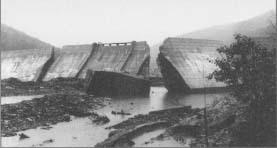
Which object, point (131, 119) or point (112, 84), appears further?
point (112, 84)

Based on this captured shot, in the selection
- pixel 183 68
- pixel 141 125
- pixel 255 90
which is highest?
pixel 255 90

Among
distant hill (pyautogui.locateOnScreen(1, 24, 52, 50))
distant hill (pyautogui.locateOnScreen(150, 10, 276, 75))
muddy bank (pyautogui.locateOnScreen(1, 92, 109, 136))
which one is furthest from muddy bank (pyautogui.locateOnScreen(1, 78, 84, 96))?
distant hill (pyautogui.locateOnScreen(150, 10, 276, 75))

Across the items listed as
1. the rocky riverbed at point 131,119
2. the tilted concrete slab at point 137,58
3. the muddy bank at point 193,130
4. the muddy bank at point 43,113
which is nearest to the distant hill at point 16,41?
the tilted concrete slab at point 137,58

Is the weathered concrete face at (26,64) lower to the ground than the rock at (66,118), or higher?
higher

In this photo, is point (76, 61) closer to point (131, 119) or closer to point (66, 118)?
point (66, 118)

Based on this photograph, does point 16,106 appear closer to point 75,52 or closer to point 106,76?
point 106,76

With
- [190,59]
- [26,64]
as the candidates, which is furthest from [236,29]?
[190,59]

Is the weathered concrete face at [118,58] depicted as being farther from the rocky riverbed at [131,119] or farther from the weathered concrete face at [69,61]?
the rocky riverbed at [131,119]
